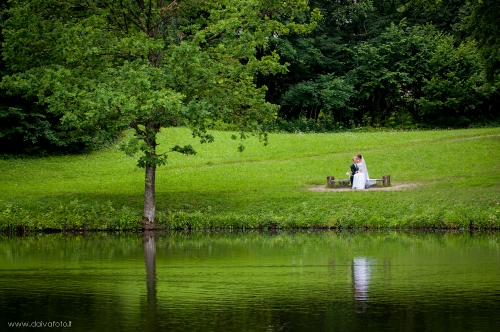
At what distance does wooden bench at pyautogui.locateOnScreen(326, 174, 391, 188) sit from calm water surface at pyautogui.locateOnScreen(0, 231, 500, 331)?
775cm

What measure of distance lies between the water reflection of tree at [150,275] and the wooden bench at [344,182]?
9167mm

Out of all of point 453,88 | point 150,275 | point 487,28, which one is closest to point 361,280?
point 150,275

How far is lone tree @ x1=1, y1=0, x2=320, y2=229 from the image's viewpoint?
27.1 m

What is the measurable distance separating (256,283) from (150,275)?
9.43 ft

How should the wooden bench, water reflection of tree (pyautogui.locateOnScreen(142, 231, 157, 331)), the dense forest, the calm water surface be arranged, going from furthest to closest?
the dense forest
the wooden bench
water reflection of tree (pyautogui.locateOnScreen(142, 231, 157, 331))
the calm water surface

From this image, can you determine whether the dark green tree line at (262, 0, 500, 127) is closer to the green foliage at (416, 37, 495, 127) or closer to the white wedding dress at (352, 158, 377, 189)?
the green foliage at (416, 37, 495, 127)

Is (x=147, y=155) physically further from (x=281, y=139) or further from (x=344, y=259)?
(x=281, y=139)

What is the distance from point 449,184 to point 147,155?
1372 centimetres

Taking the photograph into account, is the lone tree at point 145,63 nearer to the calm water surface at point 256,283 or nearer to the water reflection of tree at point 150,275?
the water reflection of tree at point 150,275

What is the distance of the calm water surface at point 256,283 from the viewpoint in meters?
13.0

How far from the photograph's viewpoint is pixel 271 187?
3478 centimetres

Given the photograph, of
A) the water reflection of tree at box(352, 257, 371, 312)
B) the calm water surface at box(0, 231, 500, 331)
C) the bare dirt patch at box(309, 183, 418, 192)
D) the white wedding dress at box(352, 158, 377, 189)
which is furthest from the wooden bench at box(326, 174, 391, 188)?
the water reflection of tree at box(352, 257, 371, 312)

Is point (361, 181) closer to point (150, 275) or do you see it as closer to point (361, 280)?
point (361, 280)

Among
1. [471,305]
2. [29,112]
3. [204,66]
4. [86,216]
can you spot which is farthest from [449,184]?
[29,112]
